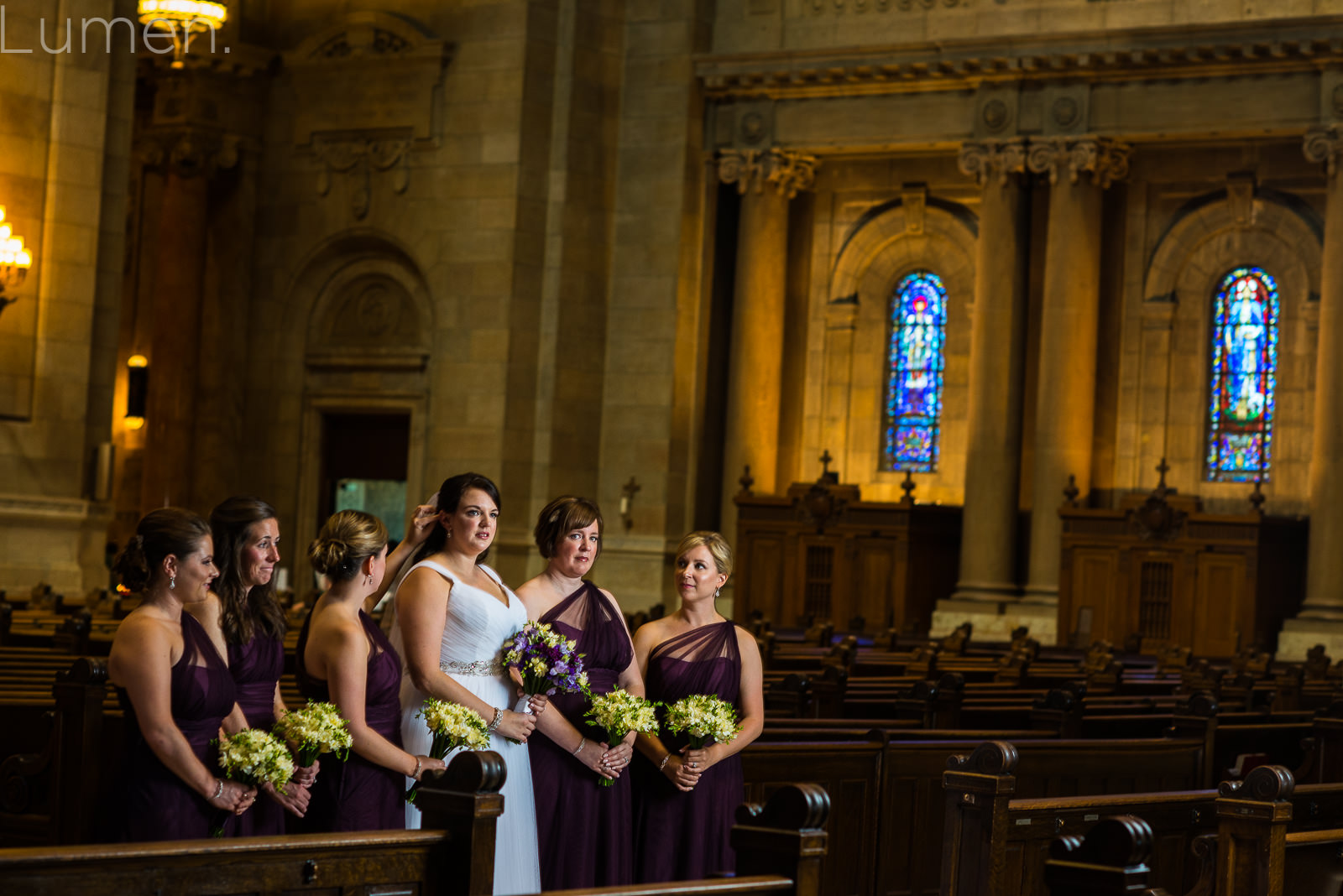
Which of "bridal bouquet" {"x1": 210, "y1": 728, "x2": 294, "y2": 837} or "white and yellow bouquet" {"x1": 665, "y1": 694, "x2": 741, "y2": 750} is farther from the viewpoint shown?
"white and yellow bouquet" {"x1": 665, "y1": 694, "x2": 741, "y2": 750}

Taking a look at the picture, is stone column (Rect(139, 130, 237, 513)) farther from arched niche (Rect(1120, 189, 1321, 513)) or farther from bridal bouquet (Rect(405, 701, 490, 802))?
bridal bouquet (Rect(405, 701, 490, 802))

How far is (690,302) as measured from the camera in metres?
22.9

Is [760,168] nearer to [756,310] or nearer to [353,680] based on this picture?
[756,310]

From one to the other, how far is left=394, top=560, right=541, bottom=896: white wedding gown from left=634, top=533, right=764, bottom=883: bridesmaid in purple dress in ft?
1.55

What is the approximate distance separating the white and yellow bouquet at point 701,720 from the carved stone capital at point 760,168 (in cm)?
1723

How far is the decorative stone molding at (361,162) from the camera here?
918 inches

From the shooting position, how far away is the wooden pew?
12.3 ft

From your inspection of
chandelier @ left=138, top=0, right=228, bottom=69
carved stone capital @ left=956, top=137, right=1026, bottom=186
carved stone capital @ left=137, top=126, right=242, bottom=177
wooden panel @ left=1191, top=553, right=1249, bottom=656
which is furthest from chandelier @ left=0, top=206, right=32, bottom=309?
wooden panel @ left=1191, top=553, right=1249, bottom=656

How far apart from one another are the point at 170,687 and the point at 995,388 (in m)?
17.5

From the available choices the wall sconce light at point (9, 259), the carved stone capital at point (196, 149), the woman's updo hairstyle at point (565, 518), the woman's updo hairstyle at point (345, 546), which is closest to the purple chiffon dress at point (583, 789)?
the woman's updo hairstyle at point (565, 518)

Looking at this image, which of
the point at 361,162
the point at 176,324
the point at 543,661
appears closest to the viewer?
the point at 543,661

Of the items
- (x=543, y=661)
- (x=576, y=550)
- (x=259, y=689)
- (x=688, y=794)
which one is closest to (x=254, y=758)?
(x=259, y=689)

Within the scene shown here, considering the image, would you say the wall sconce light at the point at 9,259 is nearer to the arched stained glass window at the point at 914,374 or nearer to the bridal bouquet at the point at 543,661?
the bridal bouquet at the point at 543,661

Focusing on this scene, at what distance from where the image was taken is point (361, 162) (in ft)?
77.4
